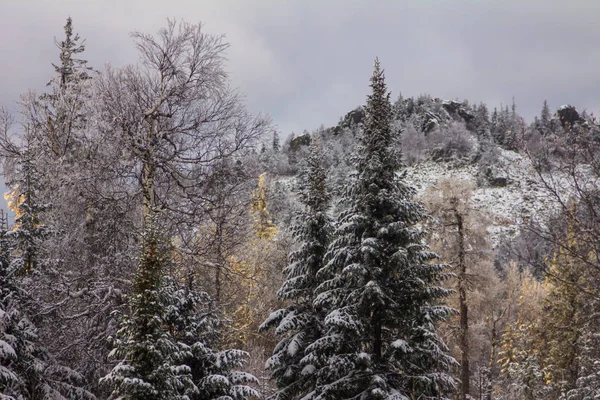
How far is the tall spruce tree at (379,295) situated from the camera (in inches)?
413

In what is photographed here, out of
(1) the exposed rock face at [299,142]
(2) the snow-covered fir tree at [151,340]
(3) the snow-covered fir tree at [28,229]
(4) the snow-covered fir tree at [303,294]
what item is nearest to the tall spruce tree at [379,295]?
(4) the snow-covered fir tree at [303,294]

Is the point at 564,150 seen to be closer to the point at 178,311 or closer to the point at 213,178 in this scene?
the point at 213,178

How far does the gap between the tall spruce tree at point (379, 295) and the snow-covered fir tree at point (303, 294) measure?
69 cm

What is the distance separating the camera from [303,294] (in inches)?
512

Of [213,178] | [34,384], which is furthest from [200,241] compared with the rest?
[34,384]

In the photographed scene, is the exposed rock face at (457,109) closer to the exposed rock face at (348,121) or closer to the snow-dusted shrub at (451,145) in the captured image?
the snow-dusted shrub at (451,145)

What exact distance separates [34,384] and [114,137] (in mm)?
6535

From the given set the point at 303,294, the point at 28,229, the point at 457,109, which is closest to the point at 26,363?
the point at 28,229

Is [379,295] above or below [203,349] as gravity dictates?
above

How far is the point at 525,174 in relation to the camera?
17.6 ft

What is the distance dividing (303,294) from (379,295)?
3.39 meters

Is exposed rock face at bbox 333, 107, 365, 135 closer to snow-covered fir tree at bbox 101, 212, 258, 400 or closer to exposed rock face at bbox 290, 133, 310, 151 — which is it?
exposed rock face at bbox 290, 133, 310, 151

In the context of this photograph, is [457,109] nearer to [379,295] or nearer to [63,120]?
[379,295]

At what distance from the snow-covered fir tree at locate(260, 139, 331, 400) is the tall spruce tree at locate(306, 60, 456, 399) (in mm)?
688
